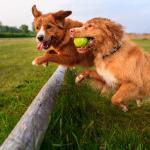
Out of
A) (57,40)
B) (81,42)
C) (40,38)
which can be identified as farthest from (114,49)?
(57,40)

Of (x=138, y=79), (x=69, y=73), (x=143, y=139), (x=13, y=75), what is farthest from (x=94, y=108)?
(x=13, y=75)

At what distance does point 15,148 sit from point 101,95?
3.92 metres

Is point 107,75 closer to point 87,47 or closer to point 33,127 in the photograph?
point 87,47

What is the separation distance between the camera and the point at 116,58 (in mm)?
6332

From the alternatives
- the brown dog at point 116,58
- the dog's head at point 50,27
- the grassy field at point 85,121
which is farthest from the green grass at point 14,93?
the brown dog at point 116,58

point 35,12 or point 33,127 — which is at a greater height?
point 35,12

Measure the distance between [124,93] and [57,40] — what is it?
73.4 inches

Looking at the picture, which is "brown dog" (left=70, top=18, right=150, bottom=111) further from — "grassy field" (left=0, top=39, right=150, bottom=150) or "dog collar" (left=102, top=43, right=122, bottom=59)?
"grassy field" (left=0, top=39, right=150, bottom=150)

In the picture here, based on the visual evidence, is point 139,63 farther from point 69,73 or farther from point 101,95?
point 69,73

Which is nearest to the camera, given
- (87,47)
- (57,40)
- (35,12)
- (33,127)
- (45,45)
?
(33,127)

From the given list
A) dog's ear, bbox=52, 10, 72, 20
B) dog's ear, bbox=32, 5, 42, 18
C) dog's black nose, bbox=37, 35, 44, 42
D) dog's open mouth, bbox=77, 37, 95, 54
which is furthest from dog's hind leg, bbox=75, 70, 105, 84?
dog's ear, bbox=32, 5, 42, 18

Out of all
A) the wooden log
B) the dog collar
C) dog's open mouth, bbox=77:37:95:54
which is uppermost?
dog's open mouth, bbox=77:37:95:54

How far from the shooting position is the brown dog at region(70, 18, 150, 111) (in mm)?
6223

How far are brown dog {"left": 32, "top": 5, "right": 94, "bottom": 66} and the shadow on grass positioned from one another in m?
0.38
